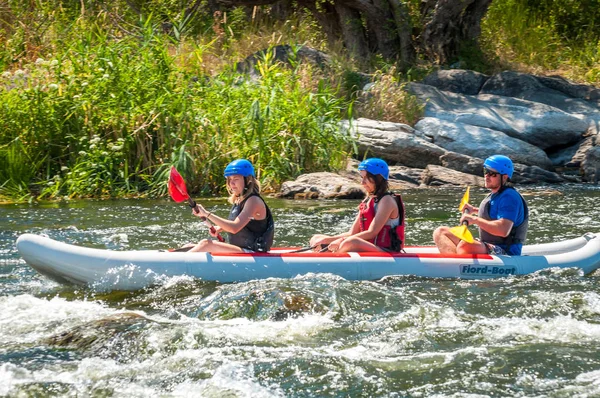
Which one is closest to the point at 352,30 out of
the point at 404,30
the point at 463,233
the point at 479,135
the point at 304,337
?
the point at 404,30

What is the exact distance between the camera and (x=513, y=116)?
14188mm

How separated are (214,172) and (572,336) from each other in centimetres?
645

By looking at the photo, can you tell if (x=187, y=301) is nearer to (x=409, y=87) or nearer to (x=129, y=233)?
(x=129, y=233)

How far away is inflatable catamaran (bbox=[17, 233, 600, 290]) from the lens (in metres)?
5.80

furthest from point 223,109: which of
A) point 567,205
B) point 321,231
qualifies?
point 567,205

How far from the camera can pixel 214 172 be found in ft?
34.6

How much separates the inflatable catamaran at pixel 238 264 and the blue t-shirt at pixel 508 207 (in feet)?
0.96

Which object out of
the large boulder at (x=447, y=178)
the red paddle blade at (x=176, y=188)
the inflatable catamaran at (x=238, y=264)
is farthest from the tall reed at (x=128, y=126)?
the inflatable catamaran at (x=238, y=264)

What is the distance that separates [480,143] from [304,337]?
8877 millimetres

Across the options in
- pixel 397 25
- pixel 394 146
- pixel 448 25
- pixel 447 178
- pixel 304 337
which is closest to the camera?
pixel 304 337

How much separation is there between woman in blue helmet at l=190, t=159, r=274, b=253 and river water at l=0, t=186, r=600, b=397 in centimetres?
38

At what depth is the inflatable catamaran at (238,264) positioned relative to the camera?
19.0 ft

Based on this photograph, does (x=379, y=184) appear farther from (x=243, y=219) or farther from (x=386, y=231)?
(x=243, y=219)

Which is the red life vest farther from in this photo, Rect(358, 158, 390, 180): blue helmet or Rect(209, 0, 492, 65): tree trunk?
Rect(209, 0, 492, 65): tree trunk
